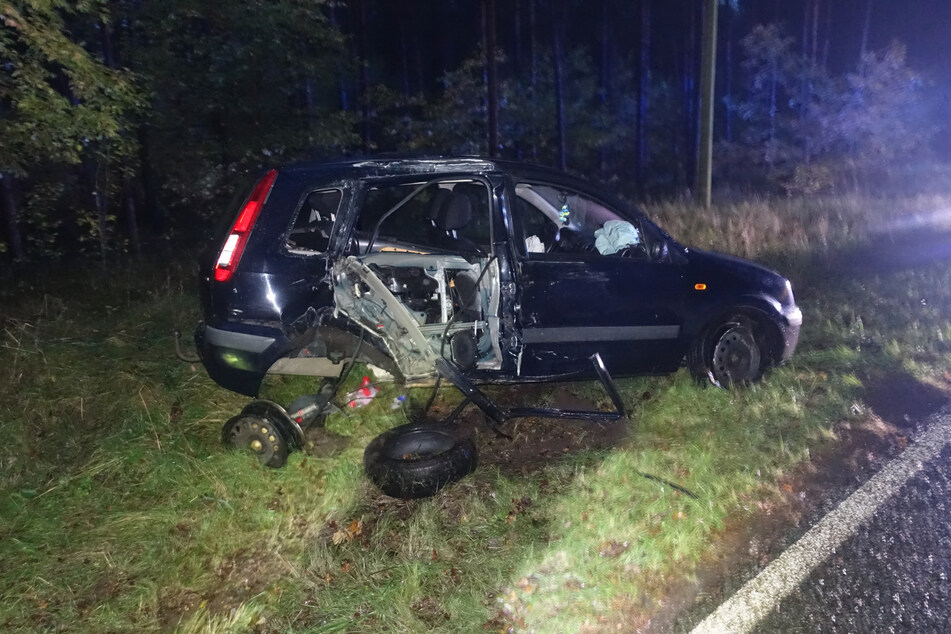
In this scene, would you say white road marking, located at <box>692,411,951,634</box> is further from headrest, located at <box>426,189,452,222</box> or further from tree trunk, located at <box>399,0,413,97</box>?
tree trunk, located at <box>399,0,413,97</box>

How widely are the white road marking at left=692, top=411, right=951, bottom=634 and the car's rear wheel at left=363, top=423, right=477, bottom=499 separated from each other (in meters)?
1.65

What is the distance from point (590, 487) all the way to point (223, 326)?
8.23ft

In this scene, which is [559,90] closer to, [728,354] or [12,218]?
[12,218]

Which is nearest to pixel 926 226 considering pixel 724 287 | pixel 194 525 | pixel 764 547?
pixel 724 287

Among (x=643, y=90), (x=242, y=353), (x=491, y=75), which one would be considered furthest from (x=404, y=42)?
(x=242, y=353)

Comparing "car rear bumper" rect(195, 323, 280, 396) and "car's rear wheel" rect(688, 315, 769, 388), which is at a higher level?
"car rear bumper" rect(195, 323, 280, 396)

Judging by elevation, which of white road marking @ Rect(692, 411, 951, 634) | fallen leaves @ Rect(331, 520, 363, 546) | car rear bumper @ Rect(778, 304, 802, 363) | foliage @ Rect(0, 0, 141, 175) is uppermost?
foliage @ Rect(0, 0, 141, 175)

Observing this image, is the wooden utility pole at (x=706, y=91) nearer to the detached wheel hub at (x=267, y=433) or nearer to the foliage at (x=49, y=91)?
the foliage at (x=49, y=91)

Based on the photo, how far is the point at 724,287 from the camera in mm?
5180

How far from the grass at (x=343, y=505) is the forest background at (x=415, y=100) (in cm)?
209

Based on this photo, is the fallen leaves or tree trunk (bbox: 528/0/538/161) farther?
tree trunk (bbox: 528/0/538/161)

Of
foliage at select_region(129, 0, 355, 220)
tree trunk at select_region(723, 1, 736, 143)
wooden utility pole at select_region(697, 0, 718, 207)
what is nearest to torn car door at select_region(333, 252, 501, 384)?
foliage at select_region(129, 0, 355, 220)

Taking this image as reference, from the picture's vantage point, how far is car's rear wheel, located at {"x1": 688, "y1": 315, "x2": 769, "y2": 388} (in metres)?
5.29

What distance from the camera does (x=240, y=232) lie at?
4.22 m
